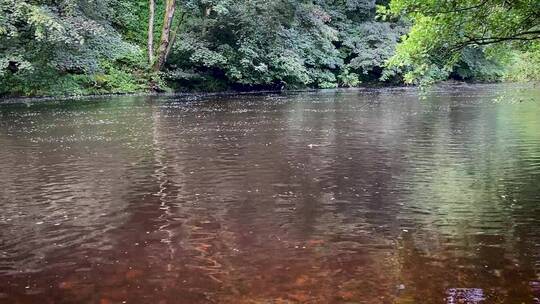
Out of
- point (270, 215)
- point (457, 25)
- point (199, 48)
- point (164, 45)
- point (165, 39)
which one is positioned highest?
point (165, 39)

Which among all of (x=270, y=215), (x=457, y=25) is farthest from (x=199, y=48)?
(x=270, y=215)

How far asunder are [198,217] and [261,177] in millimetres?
2850

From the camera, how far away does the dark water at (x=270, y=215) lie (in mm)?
5945

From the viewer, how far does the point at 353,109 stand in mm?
24734

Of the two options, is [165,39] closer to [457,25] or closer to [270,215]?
[457,25]

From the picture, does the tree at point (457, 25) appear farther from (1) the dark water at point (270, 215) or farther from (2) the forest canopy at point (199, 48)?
(2) the forest canopy at point (199, 48)

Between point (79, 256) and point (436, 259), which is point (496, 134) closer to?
point (436, 259)

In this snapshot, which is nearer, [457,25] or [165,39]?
[457,25]

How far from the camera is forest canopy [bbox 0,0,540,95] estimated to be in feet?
93.1

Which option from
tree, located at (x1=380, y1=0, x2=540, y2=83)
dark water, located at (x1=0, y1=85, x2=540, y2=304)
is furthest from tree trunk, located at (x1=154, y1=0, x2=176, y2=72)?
tree, located at (x1=380, y1=0, x2=540, y2=83)

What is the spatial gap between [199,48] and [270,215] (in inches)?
1102

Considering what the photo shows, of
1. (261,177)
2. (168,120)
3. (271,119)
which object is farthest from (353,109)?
(261,177)

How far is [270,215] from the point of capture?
8508mm

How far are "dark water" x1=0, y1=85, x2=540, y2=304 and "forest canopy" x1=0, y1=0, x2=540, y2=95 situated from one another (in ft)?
33.3
